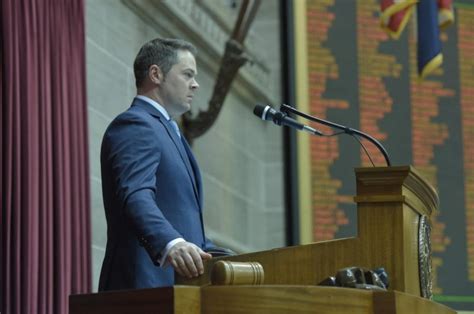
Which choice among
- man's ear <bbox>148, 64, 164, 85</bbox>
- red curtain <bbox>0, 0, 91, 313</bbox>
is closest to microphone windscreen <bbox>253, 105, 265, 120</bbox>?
man's ear <bbox>148, 64, 164, 85</bbox>

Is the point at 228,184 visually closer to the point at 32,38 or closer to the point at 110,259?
the point at 32,38

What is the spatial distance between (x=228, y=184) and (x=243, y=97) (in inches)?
26.4

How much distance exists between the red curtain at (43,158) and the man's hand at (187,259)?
2437mm

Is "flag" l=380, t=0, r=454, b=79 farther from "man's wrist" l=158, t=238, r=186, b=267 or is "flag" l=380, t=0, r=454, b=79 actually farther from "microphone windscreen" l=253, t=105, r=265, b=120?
"man's wrist" l=158, t=238, r=186, b=267

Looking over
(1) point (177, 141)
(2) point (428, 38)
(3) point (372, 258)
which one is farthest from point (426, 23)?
(3) point (372, 258)

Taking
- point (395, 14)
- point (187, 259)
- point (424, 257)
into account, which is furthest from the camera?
point (395, 14)

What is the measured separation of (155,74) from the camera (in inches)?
144

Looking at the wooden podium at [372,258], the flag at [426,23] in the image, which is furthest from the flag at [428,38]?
the wooden podium at [372,258]

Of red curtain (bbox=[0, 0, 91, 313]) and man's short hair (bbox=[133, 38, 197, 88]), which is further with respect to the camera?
red curtain (bbox=[0, 0, 91, 313])

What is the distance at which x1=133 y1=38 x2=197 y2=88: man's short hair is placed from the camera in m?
3.66

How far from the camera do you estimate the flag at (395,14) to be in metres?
8.27

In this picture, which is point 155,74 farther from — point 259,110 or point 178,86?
point 259,110

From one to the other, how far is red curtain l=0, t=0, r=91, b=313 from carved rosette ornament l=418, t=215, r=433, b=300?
2.45 metres

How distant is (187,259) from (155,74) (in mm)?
745
